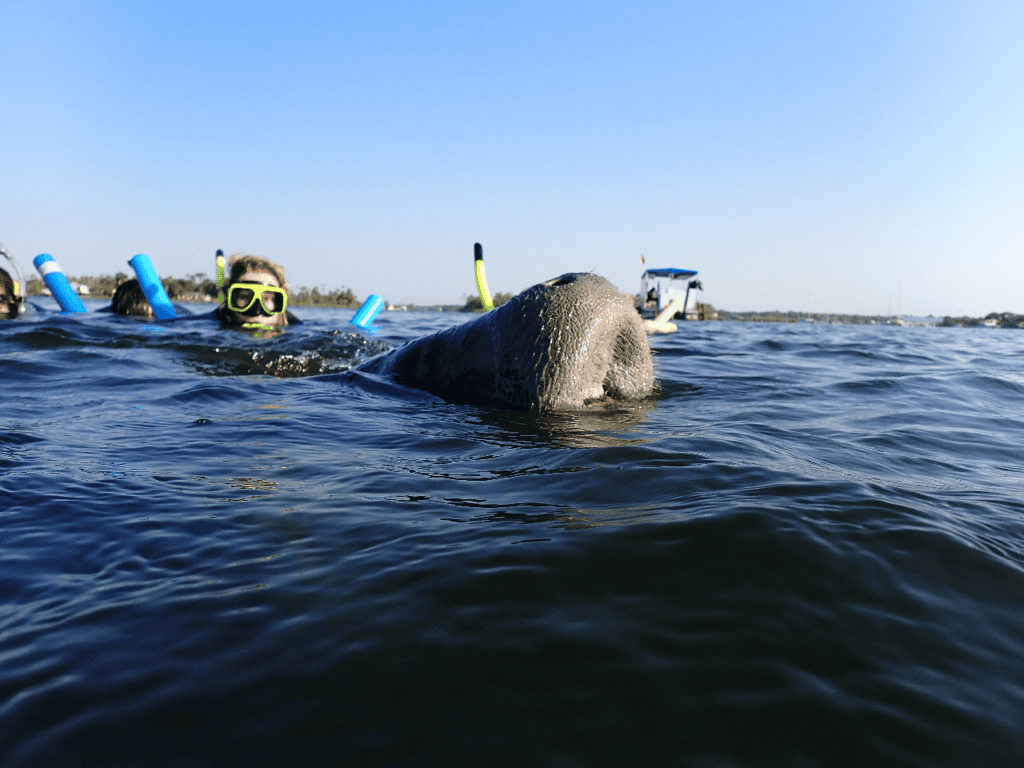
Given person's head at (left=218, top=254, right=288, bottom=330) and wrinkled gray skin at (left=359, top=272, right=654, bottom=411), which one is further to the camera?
person's head at (left=218, top=254, right=288, bottom=330)

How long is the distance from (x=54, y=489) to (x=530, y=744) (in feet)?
7.85

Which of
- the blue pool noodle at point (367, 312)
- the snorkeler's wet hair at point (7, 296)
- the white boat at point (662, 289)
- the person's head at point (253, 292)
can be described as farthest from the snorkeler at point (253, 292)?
the white boat at point (662, 289)

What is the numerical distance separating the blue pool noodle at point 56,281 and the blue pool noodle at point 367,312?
233 inches

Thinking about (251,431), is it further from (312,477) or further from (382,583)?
(382,583)

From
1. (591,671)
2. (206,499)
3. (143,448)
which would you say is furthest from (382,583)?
(143,448)

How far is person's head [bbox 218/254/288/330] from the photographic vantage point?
10023mm

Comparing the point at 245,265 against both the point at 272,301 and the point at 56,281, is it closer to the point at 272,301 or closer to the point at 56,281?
the point at 272,301

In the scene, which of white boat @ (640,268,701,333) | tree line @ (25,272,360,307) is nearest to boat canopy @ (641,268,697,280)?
white boat @ (640,268,701,333)

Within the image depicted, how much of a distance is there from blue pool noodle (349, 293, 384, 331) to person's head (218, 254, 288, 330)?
9.02 feet

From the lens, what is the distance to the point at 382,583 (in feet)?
5.23

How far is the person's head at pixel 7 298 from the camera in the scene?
10.8 meters

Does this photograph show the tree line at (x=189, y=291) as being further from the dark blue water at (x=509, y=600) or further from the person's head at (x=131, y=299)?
the dark blue water at (x=509, y=600)

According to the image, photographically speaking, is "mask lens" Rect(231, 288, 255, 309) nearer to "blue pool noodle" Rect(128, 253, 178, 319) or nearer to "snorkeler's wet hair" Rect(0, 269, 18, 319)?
"blue pool noodle" Rect(128, 253, 178, 319)

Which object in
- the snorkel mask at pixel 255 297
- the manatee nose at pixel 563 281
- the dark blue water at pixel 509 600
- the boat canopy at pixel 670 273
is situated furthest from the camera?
the boat canopy at pixel 670 273
